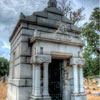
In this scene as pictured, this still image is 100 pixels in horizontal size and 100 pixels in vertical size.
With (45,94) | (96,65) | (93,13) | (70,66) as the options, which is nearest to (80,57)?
(70,66)

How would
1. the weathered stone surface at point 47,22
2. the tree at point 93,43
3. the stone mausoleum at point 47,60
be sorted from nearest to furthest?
the stone mausoleum at point 47,60 < the weathered stone surface at point 47,22 < the tree at point 93,43

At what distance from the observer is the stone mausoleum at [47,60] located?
5.51 m

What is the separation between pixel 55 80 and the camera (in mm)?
6766

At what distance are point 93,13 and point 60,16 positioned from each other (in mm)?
10295

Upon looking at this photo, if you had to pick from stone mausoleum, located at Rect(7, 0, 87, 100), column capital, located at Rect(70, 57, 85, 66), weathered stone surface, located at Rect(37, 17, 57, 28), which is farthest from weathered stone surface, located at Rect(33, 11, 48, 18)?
column capital, located at Rect(70, 57, 85, 66)

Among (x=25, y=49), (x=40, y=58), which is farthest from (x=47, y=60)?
(x=25, y=49)

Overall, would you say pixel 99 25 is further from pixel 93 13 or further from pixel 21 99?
pixel 21 99

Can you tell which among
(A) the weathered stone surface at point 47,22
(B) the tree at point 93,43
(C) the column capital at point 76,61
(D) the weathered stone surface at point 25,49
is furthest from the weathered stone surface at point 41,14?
(B) the tree at point 93,43

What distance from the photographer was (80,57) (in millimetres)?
6438

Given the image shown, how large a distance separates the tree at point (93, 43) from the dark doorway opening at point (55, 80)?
9.53m

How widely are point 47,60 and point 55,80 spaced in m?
1.73

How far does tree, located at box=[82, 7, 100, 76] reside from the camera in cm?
1555

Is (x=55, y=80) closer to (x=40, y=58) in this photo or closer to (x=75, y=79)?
(x=75, y=79)

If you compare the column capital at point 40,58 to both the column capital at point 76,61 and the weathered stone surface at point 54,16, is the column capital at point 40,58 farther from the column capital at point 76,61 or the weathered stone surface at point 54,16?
the weathered stone surface at point 54,16
